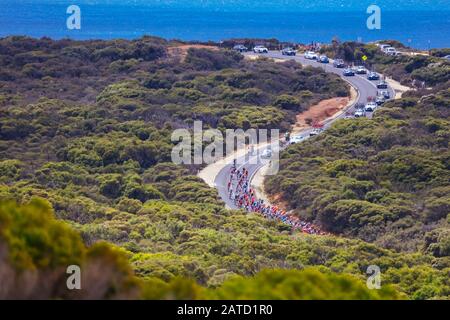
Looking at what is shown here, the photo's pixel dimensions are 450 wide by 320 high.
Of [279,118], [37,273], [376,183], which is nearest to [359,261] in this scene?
[376,183]

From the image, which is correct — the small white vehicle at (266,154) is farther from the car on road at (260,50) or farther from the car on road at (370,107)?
the car on road at (260,50)

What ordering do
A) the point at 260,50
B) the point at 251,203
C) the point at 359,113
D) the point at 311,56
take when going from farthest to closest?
the point at 260,50
the point at 311,56
the point at 359,113
the point at 251,203

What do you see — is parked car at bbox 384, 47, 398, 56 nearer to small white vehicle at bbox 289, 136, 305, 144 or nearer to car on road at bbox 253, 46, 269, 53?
car on road at bbox 253, 46, 269, 53

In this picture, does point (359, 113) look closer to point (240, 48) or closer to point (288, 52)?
point (288, 52)
